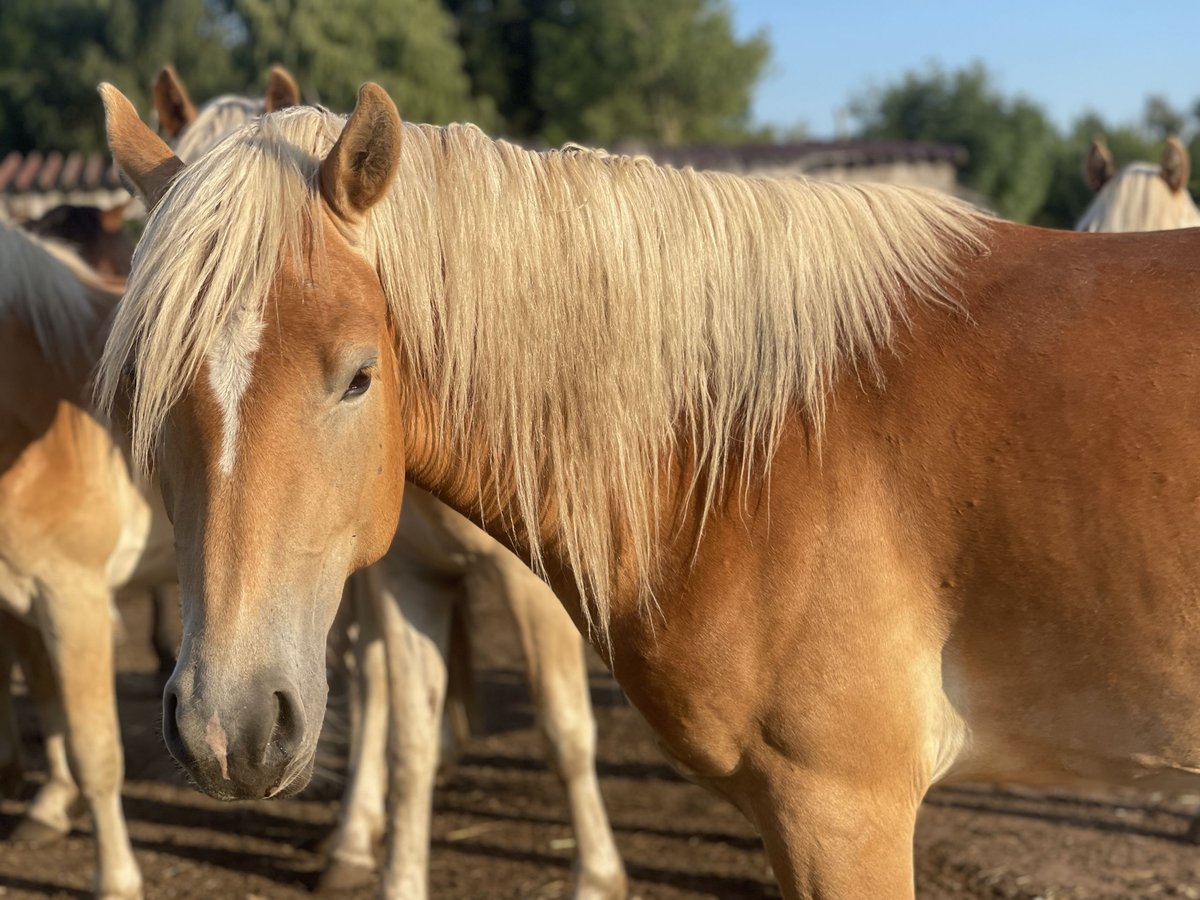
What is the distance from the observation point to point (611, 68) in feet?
122

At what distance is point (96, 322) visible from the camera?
4.10 metres

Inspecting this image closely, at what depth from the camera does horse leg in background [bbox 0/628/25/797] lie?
16.6ft

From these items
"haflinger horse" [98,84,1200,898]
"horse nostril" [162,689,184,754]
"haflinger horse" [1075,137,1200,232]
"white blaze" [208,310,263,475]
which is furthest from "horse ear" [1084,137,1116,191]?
"horse nostril" [162,689,184,754]

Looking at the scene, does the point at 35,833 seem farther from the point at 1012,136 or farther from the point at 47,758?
the point at 1012,136

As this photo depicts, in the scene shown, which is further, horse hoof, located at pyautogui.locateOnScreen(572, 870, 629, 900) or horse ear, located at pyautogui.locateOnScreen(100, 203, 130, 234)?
horse ear, located at pyautogui.locateOnScreen(100, 203, 130, 234)

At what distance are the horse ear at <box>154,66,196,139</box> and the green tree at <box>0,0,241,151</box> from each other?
34289 millimetres

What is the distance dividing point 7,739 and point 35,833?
619mm

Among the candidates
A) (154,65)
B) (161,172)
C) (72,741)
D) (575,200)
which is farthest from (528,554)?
(154,65)

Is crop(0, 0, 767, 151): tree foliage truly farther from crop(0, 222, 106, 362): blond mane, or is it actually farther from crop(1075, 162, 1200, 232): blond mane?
crop(0, 222, 106, 362): blond mane

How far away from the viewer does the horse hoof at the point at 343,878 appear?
4180 millimetres

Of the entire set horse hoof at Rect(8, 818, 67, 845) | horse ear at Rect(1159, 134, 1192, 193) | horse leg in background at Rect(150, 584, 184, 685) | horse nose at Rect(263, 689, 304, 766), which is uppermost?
horse ear at Rect(1159, 134, 1192, 193)

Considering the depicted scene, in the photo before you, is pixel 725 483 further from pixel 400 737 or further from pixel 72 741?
pixel 72 741

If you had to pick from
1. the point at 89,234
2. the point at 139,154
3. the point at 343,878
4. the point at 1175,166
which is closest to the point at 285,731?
the point at 139,154

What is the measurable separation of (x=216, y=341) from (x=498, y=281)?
53cm
